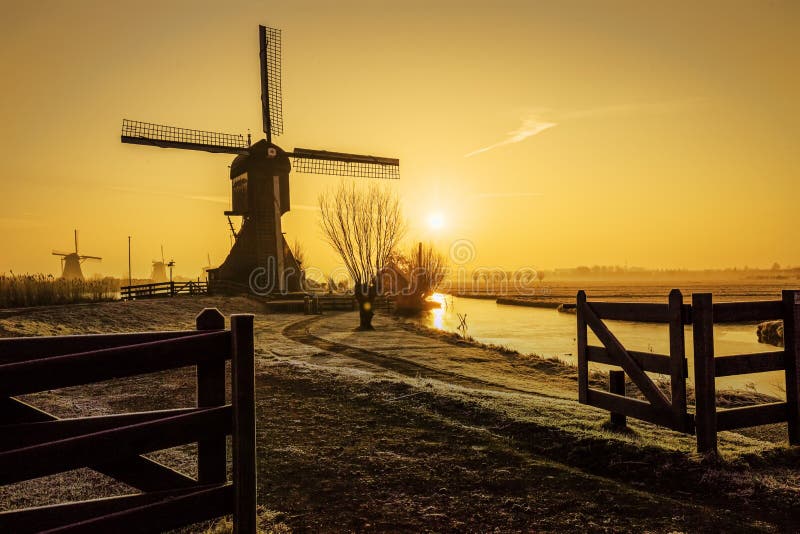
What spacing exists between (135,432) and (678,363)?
5.89m

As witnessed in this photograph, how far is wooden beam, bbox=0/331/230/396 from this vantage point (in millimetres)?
2848

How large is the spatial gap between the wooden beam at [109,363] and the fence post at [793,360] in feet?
22.6

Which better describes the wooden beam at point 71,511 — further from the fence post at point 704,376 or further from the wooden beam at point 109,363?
the fence post at point 704,376

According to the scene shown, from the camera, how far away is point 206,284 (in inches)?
1779

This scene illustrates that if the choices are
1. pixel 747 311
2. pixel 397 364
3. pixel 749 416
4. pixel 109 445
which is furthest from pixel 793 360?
pixel 397 364

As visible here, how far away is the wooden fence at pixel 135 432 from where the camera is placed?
2914 millimetres

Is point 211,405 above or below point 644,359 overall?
above

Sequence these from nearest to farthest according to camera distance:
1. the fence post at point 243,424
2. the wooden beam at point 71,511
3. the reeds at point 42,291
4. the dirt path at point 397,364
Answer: the wooden beam at point 71,511 < the fence post at point 243,424 < the dirt path at point 397,364 < the reeds at point 42,291

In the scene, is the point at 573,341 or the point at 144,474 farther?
the point at 573,341

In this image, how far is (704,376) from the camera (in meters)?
6.18

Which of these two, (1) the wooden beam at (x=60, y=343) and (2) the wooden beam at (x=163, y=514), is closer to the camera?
(2) the wooden beam at (x=163, y=514)

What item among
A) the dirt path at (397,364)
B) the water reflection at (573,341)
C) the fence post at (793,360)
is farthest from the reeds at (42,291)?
the fence post at (793,360)

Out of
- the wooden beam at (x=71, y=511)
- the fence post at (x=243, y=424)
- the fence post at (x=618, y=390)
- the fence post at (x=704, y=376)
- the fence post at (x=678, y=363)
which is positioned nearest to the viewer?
the wooden beam at (x=71, y=511)

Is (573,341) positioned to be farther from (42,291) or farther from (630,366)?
(42,291)
